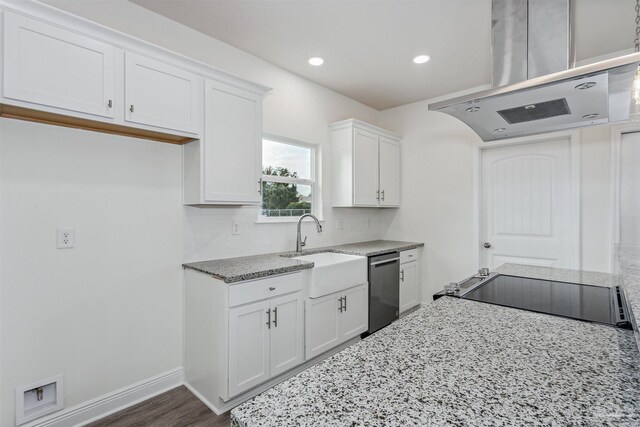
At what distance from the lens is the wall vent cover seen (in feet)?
5.18

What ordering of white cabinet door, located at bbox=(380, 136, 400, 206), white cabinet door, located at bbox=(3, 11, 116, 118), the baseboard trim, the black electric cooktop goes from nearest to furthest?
the black electric cooktop
white cabinet door, located at bbox=(3, 11, 116, 118)
the baseboard trim
white cabinet door, located at bbox=(380, 136, 400, 206)

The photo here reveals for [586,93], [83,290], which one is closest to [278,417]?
[586,93]

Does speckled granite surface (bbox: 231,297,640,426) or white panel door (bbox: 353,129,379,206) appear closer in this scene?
speckled granite surface (bbox: 231,297,640,426)

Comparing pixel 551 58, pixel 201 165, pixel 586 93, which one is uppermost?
pixel 551 58

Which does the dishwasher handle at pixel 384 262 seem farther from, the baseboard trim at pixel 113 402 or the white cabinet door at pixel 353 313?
the baseboard trim at pixel 113 402

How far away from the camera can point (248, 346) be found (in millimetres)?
2168

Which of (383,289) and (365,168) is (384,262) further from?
(365,168)

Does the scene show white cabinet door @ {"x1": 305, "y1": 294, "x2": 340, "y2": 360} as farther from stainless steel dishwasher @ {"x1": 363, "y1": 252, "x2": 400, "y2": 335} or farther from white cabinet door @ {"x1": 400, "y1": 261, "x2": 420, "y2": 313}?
white cabinet door @ {"x1": 400, "y1": 261, "x2": 420, "y2": 313}

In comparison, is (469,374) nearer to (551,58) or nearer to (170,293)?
(551,58)

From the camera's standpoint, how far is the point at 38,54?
1630 mm

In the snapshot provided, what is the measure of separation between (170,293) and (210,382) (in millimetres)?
702

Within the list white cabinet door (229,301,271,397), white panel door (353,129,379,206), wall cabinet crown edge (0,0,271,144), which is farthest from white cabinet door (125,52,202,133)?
white panel door (353,129,379,206)

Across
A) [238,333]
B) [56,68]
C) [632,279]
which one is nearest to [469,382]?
[632,279]

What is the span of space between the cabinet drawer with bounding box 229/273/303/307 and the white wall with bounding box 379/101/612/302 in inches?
88.0
